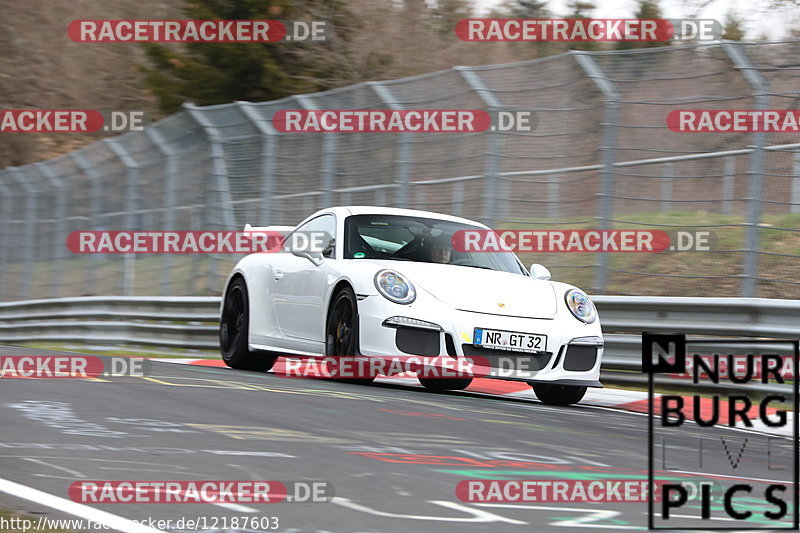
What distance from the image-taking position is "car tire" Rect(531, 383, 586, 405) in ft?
28.6

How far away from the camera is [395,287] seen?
8.33 metres

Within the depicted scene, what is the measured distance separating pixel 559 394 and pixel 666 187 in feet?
8.17

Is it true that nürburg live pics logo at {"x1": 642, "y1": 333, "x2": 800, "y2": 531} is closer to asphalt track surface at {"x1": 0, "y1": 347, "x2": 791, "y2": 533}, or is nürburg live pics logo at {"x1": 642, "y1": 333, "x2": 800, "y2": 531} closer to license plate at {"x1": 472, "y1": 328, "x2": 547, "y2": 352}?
asphalt track surface at {"x1": 0, "y1": 347, "x2": 791, "y2": 533}

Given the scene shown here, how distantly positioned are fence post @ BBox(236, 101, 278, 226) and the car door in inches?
184

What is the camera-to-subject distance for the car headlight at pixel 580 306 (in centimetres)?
856

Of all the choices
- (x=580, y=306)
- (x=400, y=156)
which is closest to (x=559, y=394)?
(x=580, y=306)

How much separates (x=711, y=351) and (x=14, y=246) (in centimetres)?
1674

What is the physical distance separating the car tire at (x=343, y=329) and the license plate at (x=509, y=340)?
83 centimetres

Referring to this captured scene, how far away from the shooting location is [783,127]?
9.56m

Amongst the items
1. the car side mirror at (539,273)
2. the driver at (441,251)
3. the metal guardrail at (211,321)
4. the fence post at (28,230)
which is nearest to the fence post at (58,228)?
the metal guardrail at (211,321)

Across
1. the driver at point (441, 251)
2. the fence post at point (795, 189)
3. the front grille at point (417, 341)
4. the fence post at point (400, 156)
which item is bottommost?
the front grille at point (417, 341)

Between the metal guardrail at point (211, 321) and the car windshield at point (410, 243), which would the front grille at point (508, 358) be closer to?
the car windshield at point (410, 243)

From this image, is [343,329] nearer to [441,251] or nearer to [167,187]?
[441,251]

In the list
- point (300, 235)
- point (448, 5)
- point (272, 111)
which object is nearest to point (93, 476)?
point (300, 235)
